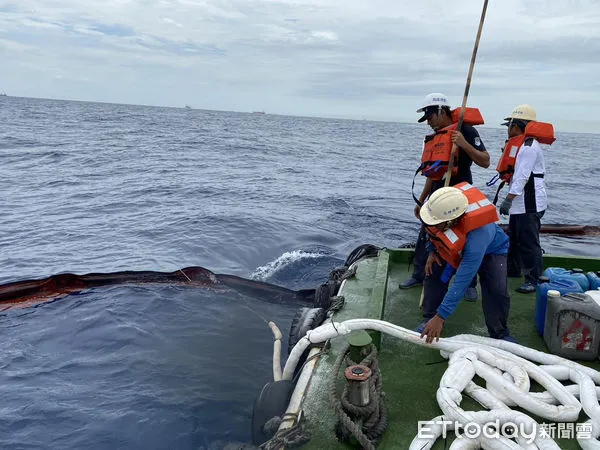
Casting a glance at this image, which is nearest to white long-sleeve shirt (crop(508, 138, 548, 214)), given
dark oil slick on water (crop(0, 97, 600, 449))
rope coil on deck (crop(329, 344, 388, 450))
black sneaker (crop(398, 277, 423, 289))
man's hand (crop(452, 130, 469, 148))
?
man's hand (crop(452, 130, 469, 148))

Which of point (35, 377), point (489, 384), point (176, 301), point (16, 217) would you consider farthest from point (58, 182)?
point (489, 384)

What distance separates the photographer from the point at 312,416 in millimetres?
3525

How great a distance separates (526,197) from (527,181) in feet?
0.62

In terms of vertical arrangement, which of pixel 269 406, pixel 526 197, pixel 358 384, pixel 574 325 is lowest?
pixel 269 406

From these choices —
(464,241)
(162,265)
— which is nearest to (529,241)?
(464,241)

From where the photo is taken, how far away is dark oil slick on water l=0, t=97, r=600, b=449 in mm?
5047

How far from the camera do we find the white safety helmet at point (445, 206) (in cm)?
382

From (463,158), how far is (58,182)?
18.3 m

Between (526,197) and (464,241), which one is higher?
(526,197)

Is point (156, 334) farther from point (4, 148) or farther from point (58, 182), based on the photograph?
point (4, 148)

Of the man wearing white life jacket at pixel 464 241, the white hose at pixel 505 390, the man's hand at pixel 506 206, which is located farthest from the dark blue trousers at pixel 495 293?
the man's hand at pixel 506 206

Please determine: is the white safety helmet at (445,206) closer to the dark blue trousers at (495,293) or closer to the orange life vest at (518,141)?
the dark blue trousers at (495,293)

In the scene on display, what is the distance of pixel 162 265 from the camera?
1017 cm

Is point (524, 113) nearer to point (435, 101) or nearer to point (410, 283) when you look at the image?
point (435, 101)
